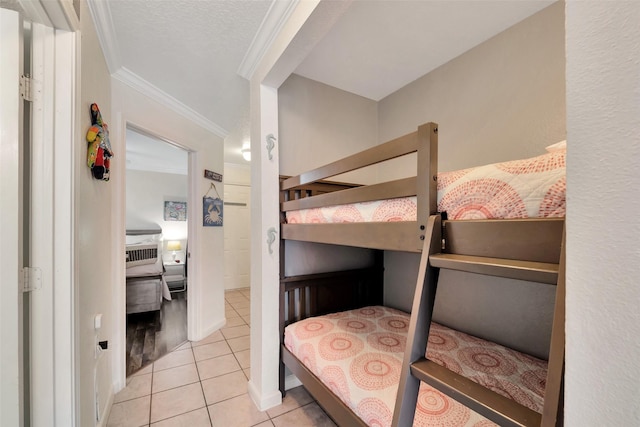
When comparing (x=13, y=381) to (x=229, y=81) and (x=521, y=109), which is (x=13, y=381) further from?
(x=521, y=109)

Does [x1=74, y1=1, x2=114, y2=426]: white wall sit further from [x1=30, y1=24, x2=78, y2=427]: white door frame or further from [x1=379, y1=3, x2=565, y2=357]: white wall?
[x1=379, y1=3, x2=565, y2=357]: white wall

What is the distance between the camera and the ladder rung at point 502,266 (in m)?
0.55

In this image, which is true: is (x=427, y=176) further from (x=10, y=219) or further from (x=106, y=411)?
(x=106, y=411)

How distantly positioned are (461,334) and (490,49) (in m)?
1.94

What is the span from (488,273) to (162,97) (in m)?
2.84

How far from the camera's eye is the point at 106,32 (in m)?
1.52

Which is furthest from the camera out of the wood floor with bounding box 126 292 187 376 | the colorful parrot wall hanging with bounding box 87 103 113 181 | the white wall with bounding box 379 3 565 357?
the wood floor with bounding box 126 292 187 376

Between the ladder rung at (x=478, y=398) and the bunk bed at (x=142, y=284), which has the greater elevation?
the ladder rung at (x=478, y=398)

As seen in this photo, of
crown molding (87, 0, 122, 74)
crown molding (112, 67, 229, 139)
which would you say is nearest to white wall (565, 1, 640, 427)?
crown molding (87, 0, 122, 74)

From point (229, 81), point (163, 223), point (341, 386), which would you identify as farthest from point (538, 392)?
point (163, 223)

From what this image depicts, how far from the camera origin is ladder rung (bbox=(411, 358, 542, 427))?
0.55 m

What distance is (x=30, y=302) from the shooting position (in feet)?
3.18

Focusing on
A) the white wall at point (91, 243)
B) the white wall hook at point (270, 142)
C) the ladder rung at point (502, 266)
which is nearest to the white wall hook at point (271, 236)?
the white wall hook at point (270, 142)

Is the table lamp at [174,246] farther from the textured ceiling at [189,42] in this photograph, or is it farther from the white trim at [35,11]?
the white trim at [35,11]
